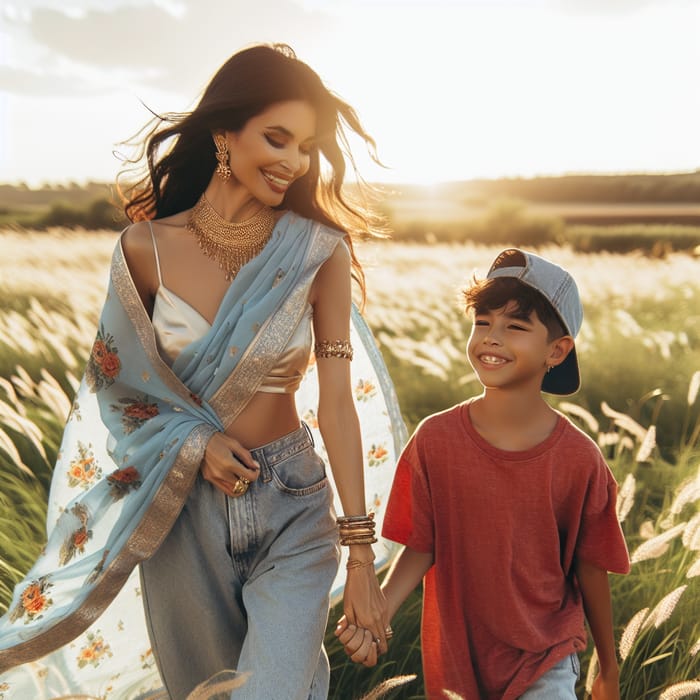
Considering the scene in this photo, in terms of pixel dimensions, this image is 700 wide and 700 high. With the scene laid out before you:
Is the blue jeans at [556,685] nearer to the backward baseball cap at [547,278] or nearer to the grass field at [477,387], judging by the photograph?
the grass field at [477,387]

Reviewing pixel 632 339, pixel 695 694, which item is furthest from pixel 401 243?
pixel 695 694

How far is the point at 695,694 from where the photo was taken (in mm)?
3334

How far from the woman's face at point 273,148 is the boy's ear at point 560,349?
813mm

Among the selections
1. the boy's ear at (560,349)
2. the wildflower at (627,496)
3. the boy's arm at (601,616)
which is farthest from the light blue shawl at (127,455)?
the wildflower at (627,496)

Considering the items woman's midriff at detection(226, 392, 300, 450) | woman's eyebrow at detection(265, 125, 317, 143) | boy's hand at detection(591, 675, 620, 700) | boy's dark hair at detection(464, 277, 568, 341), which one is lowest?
boy's hand at detection(591, 675, 620, 700)

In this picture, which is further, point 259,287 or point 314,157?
point 314,157

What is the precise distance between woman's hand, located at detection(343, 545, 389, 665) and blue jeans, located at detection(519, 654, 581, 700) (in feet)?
1.29

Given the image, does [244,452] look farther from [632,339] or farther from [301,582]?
[632,339]

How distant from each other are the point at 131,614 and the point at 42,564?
0.36 metres

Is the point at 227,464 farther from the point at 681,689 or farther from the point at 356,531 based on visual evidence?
the point at 681,689

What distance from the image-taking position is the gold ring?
242 centimetres

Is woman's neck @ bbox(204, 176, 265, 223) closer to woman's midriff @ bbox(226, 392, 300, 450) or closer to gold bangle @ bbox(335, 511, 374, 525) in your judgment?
woman's midriff @ bbox(226, 392, 300, 450)

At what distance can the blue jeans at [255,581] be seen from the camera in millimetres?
2355

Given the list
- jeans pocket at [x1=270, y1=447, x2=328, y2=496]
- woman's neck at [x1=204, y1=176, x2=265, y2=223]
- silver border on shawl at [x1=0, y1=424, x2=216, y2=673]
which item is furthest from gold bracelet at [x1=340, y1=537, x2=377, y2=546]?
woman's neck at [x1=204, y1=176, x2=265, y2=223]
